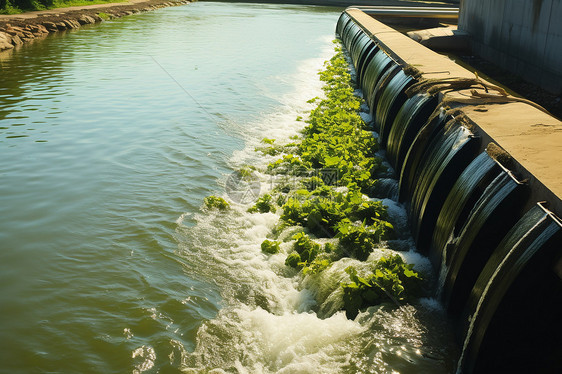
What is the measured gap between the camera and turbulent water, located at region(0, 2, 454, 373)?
15.3ft

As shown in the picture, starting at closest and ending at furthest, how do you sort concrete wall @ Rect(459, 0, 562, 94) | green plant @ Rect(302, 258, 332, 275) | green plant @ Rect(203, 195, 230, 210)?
green plant @ Rect(302, 258, 332, 275) → green plant @ Rect(203, 195, 230, 210) → concrete wall @ Rect(459, 0, 562, 94)

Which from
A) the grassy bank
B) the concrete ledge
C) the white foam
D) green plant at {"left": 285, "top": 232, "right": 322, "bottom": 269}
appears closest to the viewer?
the concrete ledge

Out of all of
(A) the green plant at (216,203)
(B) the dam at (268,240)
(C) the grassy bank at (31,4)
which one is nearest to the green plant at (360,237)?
(B) the dam at (268,240)

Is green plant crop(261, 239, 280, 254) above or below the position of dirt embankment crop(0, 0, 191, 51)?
below

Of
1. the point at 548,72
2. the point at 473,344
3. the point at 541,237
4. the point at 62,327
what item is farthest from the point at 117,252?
the point at 548,72

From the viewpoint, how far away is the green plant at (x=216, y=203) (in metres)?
7.74

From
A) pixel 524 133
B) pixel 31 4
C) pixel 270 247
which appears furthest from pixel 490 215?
pixel 31 4

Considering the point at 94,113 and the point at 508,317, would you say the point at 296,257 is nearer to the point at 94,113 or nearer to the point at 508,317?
the point at 508,317

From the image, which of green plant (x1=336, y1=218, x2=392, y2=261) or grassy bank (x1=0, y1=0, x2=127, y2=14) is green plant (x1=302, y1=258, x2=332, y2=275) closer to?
green plant (x1=336, y1=218, x2=392, y2=261)

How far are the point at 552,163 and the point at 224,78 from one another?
12961mm

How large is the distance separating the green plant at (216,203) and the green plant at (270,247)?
148cm

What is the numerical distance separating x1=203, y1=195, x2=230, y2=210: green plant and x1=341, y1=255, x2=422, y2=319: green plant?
2.69 metres

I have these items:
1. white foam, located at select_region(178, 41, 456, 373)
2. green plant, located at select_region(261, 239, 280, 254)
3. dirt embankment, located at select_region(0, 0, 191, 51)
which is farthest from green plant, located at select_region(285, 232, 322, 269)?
dirt embankment, located at select_region(0, 0, 191, 51)

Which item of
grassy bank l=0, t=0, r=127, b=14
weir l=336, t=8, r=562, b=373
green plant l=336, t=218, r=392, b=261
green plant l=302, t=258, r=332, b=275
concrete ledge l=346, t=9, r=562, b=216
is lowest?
green plant l=302, t=258, r=332, b=275
